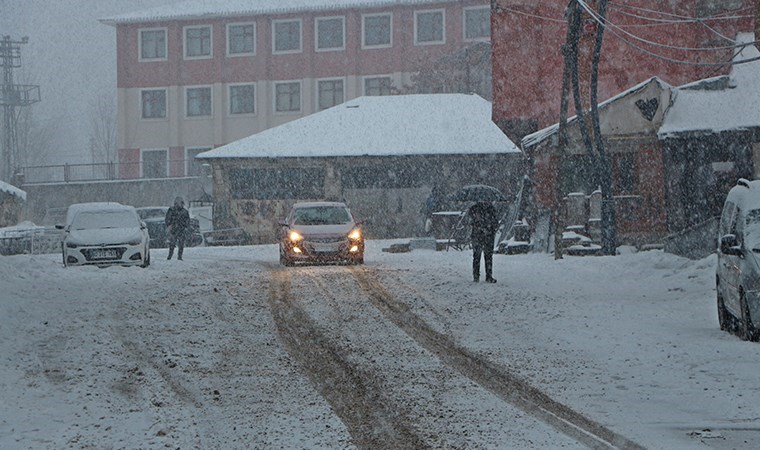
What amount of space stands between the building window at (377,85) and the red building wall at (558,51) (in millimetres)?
26524

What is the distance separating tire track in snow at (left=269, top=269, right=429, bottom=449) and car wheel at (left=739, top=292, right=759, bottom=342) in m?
4.47

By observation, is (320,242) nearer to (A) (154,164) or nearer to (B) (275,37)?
(A) (154,164)

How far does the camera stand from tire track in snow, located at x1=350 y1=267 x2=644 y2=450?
7129 mm

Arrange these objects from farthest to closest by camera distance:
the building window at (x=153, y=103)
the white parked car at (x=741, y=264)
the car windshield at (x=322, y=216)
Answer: the building window at (x=153, y=103), the car windshield at (x=322, y=216), the white parked car at (x=741, y=264)

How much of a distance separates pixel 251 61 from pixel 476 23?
14303mm

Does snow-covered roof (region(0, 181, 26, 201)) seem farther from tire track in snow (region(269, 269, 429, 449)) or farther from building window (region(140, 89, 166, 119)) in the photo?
tire track in snow (region(269, 269, 429, 449))

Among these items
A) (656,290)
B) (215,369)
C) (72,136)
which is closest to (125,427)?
(215,369)

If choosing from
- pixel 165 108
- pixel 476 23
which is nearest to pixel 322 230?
pixel 476 23

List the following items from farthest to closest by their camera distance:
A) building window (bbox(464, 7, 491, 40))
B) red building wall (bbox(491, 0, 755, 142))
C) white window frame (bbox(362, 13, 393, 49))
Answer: white window frame (bbox(362, 13, 393, 49))
building window (bbox(464, 7, 491, 40))
red building wall (bbox(491, 0, 755, 142))

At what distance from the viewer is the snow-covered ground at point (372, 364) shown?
7.41 metres

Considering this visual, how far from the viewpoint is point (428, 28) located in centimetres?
6141

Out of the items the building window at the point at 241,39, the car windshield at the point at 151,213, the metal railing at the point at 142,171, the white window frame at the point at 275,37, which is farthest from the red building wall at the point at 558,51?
the building window at the point at 241,39

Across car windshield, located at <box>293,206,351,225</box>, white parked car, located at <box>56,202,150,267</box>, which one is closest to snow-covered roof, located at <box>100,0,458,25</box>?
car windshield, located at <box>293,206,351,225</box>

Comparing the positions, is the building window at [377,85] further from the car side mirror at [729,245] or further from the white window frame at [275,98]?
the car side mirror at [729,245]
